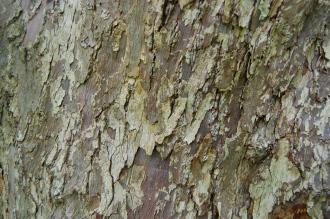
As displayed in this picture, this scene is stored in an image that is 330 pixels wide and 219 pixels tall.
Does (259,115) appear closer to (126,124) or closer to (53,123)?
(126,124)

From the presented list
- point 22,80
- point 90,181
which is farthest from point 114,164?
point 22,80

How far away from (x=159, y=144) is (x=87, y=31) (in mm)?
260

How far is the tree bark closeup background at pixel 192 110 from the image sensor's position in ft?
3.07

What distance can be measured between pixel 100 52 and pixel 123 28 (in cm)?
7

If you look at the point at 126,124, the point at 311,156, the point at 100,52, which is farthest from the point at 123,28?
the point at 311,156

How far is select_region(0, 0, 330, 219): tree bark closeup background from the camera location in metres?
0.94

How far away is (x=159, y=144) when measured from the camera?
0.95 m

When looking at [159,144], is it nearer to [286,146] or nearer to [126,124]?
[126,124]

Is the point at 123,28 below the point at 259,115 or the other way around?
the other way around

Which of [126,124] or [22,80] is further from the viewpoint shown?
[22,80]

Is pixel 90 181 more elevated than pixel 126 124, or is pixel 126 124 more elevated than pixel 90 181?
pixel 126 124

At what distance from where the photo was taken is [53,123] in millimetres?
1013

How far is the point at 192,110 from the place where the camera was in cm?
95

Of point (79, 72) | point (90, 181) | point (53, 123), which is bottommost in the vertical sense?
point (90, 181)
